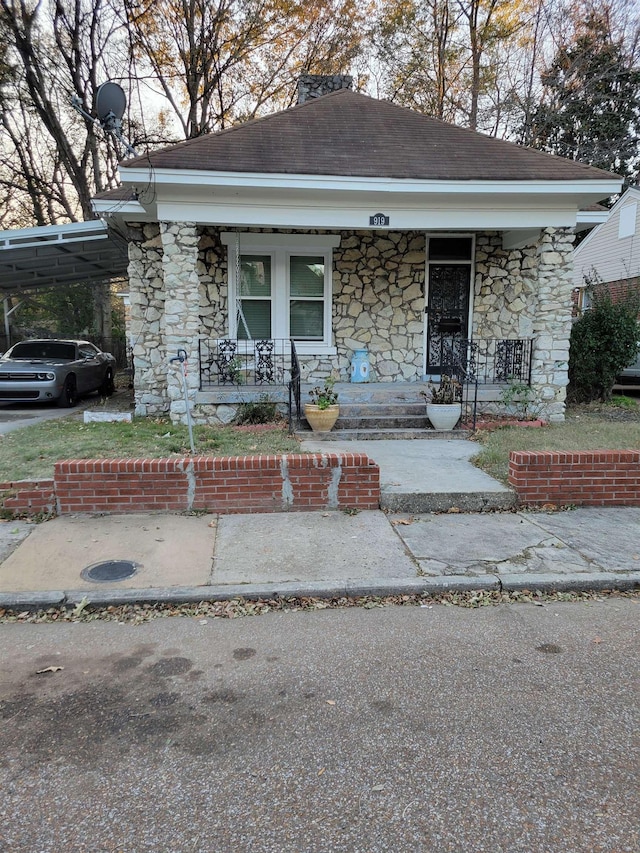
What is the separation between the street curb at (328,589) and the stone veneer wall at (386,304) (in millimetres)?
5416

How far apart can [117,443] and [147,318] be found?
141 inches

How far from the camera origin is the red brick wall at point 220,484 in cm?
524

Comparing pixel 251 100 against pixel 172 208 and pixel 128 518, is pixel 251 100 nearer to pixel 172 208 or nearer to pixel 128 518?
pixel 172 208

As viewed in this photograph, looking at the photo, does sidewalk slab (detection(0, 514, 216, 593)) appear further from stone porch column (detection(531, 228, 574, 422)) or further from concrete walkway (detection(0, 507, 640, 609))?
stone porch column (detection(531, 228, 574, 422))

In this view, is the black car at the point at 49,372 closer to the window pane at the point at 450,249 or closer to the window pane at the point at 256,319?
the window pane at the point at 256,319

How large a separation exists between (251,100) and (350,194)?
16.1 metres

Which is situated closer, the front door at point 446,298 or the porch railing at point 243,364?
the porch railing at point 243,364

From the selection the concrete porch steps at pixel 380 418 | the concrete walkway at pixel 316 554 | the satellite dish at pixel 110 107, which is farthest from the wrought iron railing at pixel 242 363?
the concrete walkway at pixel 316 554

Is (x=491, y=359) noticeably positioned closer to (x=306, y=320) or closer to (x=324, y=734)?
(x=306, y=320)

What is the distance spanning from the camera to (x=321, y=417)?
8070mm

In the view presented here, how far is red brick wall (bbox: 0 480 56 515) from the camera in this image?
17.0 ft

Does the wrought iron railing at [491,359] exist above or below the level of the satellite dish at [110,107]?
below

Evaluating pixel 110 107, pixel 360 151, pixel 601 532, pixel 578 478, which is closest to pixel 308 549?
pixel 601 532

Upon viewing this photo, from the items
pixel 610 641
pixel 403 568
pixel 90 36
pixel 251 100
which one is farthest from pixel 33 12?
pixel 610 641
